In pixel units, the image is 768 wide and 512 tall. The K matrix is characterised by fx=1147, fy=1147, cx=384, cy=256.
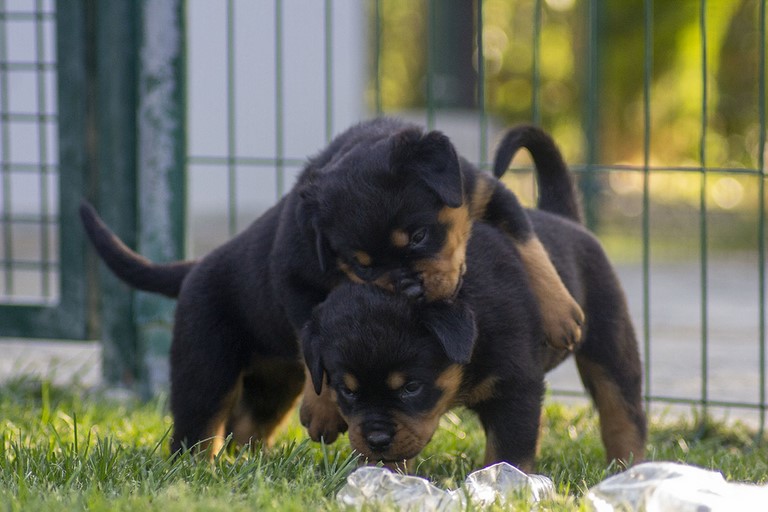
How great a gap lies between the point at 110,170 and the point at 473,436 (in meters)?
1.95

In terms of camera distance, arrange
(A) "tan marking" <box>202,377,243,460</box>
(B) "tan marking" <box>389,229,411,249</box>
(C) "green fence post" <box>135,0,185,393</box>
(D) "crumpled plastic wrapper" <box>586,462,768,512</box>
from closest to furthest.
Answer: (D) "crumpled plastic wrapper" <box>586,462,768,512</box> → (B) "tan marking" <box>389,229,411,249</box> → (A) "tan marking" <box>202,377,243,460</box> → (C) "green fence post" <box>135,0,185,393</box>

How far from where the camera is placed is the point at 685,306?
27.0 feet

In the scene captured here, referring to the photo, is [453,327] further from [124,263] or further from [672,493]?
[124,263]

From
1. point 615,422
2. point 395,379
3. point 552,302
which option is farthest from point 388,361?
point 615,422

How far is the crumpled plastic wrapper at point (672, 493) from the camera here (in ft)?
7.82

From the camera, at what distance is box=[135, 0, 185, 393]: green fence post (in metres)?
4.66

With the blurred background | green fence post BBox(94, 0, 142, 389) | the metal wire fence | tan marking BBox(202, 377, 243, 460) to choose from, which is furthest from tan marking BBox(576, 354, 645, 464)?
green fence post BBox(94, 0, 142, 389)

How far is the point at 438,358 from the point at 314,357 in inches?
12.5

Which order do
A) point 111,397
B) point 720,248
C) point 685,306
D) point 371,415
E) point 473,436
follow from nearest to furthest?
point 371,415 → point 473,436 → point 111,397 → point 685,306 → point 720,248

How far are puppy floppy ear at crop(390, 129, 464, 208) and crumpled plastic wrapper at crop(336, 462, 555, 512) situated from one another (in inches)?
29.7

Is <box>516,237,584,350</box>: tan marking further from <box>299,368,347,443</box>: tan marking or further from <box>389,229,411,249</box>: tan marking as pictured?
<box>299,368,347,443</box>: tan marking

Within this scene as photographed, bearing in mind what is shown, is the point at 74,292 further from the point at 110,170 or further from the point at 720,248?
the point at 720,248

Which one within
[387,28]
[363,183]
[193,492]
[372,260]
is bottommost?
[193,492]

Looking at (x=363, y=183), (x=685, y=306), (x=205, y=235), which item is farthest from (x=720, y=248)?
(x=363, y=183)
